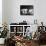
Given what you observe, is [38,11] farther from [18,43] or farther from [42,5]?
[18,43]

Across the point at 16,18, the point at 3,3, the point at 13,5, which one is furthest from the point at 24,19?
the point at 3,3

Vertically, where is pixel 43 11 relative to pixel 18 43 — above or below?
above

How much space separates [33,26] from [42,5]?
115 cm

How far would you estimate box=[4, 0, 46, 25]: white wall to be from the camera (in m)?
6.20

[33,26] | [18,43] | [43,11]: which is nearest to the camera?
[18,43]

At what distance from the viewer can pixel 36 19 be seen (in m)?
6.21

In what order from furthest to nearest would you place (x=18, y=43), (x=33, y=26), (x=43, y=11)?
(x=43, y=11) < (x=33, y=26) < (x=18, y=43)

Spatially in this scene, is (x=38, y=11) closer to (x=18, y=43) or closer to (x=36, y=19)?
(x=36, y=19)

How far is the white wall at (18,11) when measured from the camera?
6199 mm

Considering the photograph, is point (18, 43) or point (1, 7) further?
point (1, 7)

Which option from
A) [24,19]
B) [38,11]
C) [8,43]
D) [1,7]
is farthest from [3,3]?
[8,43]

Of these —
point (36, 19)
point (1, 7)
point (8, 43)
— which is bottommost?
point (8, 43)

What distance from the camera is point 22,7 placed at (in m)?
6.22

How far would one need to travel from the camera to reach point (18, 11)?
6.24 m
